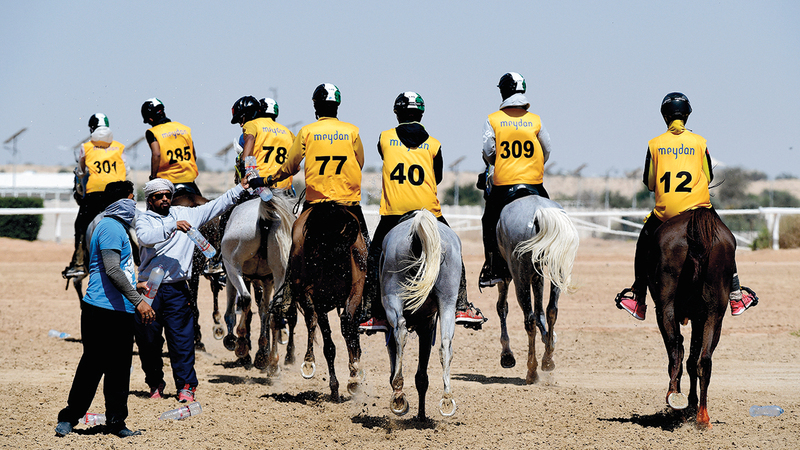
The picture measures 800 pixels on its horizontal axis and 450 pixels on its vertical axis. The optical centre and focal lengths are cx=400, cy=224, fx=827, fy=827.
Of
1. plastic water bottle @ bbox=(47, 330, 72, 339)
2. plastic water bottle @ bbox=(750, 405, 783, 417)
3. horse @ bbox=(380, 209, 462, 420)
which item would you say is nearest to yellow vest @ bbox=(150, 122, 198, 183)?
plastic water bottle @ bbox=(47, 330, 72, 339)

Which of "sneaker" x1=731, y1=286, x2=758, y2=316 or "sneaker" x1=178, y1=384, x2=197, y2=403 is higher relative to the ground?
"sneaker" x1=731, y1=286, x2=758, y2=316

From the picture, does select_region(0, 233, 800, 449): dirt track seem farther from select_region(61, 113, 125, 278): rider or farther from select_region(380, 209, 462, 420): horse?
select_region(61, 113, 125, 278): rider

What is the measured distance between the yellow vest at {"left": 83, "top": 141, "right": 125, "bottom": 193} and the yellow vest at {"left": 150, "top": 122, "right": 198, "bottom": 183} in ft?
3.04

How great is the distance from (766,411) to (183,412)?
509 centimetres

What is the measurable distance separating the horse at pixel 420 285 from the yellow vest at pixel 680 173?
1.93m

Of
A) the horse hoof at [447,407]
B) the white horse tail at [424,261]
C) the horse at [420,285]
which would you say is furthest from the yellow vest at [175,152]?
the horse hoof at [447,407]

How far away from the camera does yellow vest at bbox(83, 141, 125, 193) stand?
11.3 metres

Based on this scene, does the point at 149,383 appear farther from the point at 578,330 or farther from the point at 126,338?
the point at 578,330

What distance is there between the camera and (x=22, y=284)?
57.8ft

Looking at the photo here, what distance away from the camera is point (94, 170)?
37.2ft

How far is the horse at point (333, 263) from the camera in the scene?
767cm

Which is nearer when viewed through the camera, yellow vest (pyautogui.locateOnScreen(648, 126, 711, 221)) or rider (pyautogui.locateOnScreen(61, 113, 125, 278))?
yellow vest (pyautogui.locateOnScreen(648, 126, 711, 221))

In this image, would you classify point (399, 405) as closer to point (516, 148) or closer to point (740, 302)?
point (740, 302)

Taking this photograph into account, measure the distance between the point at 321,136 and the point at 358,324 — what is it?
5.94ft
